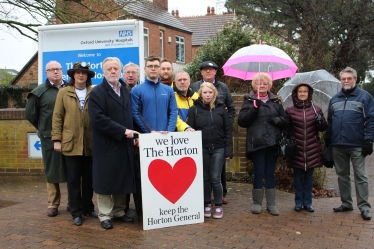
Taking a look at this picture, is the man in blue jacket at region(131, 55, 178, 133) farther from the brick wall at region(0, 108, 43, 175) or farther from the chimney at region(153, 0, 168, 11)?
the chimney at region(153, 0, 168, 11)

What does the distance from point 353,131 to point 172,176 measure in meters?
2.45

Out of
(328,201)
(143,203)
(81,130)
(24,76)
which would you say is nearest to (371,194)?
(328,201)

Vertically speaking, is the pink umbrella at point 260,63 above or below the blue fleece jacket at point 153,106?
above

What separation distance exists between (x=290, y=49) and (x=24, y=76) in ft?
56.5

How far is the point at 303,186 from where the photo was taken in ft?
20.0

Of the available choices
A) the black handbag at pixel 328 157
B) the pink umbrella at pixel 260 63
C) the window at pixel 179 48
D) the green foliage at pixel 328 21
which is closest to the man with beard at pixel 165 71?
the pink umbrella at pixel 260 63

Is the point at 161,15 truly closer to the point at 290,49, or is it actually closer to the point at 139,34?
the point at 290,49

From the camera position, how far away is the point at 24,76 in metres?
24.4

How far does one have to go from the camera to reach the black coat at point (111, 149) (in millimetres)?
4953

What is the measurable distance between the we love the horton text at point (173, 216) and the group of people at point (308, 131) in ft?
3.52

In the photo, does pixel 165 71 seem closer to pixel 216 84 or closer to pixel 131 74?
pixel 131 74

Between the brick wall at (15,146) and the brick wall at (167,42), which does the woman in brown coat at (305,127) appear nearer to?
the brick wall at (15,146)

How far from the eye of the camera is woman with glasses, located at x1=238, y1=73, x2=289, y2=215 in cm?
569

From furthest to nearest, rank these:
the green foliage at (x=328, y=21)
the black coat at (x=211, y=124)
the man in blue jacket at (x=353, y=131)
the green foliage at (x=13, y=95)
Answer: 1. the green foliage at (x=328, y=21)
2. the green foliage at (x=13, y=95)
3. the man in blue jacket at (x=353, y=131)
4. the black coat at (x=211, y=124)
